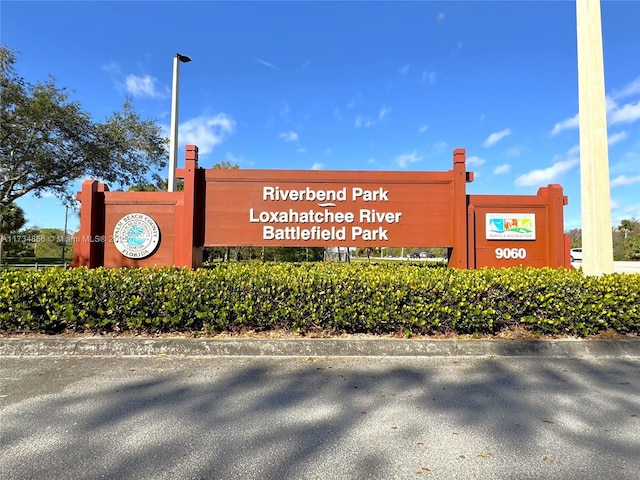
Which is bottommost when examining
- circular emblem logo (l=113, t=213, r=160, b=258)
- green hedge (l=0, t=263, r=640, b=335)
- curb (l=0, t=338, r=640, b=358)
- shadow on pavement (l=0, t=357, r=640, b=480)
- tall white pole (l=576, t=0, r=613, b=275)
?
shadow on pavement (l=0, t=357, r=640, b=480)

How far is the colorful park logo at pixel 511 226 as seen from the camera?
260 inches

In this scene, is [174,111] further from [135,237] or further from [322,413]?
[322,413]

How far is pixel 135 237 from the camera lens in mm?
6371

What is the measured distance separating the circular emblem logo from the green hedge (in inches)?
56.6

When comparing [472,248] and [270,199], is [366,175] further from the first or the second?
[472,248]

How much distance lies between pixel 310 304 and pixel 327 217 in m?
2.17

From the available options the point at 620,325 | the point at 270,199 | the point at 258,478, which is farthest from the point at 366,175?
the point at 258,478

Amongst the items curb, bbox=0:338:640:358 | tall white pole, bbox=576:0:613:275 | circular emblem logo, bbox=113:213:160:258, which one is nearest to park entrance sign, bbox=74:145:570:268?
circular emblem logo, bbox=113:213:160:258

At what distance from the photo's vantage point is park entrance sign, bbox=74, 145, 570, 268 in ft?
20.9

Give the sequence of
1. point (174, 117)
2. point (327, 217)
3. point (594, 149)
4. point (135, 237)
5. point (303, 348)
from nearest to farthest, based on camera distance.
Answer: point (303, 348), point (594, 149), point (135, 237), point (327, 217), point (174, 117)

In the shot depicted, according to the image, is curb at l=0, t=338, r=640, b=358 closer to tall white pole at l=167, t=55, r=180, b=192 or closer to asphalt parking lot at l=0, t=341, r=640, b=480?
asphalt parking lot at l=0, t=341, r=640, b=480

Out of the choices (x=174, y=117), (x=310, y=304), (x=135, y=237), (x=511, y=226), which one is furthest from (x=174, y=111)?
(x=511, y=226)

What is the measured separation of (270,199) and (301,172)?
2.38ft

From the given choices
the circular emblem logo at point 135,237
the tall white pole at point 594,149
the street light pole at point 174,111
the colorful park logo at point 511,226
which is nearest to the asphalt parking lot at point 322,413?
the tall white pole at point 594,149
